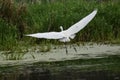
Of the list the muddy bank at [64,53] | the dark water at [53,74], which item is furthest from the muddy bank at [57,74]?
the muddy bank at [64,53]

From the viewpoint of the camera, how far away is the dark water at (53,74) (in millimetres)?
7990

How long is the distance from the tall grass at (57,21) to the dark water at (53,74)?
2787mm

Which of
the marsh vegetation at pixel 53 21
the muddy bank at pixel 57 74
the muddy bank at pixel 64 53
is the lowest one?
the muddy bank at pixel 57 74

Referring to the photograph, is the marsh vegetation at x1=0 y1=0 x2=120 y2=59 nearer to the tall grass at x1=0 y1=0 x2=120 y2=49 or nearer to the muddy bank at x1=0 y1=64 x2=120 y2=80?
the tall grass at x1=0 y1=0 x2=120 y2=49

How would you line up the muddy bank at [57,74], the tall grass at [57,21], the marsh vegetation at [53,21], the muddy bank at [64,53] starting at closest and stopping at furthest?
the muddy bank at [57,74] < the muddy bank at [64,53] < the marsh vegetation at [53,21] < the tall grass at [57,21]

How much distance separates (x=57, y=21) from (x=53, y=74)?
4.31m

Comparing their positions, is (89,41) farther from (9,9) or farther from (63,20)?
(9,9)

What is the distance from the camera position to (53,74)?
27.7ft

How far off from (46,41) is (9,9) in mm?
1378

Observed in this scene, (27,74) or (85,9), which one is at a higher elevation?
(85,9)

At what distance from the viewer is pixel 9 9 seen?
499 inches

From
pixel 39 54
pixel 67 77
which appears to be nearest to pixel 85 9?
pixel 39 54

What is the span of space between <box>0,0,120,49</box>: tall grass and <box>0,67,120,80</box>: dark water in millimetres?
2787

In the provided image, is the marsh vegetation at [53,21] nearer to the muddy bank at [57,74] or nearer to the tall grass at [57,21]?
the tall grass at [57,21]
